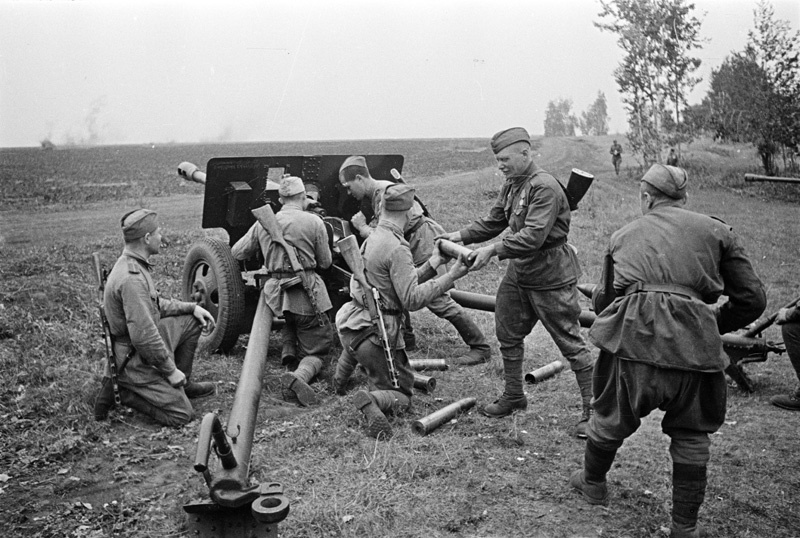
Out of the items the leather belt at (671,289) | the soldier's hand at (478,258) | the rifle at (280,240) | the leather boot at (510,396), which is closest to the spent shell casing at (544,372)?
the leather boot at (510,396)


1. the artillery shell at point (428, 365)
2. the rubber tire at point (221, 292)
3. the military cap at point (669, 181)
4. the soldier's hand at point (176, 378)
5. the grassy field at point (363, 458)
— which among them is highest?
the military cap at point (669, 181)

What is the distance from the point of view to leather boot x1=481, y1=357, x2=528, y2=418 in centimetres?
526

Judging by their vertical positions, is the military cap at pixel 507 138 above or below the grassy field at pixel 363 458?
above

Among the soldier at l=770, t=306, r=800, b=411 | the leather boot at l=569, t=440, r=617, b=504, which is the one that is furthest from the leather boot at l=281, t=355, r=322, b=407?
the soldier at l=770, t=306, r=800, b=411

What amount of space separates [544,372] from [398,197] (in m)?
2.33

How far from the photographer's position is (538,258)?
492 centimetres

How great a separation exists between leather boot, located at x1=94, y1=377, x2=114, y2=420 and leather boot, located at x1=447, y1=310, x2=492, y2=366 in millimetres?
3134

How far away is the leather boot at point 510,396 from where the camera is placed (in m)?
5.26

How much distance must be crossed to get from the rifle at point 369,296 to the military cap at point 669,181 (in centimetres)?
210

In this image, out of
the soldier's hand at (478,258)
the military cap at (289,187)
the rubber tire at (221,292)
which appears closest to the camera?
the soldier's hand at (478,258)

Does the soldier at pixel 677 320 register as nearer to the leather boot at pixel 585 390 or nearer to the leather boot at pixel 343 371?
the leather boot at pixel 585 390

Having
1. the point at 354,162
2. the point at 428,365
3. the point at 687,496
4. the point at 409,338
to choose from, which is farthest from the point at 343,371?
the point at 687,496

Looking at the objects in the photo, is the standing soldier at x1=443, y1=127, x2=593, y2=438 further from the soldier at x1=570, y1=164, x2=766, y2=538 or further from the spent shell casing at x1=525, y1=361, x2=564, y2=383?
the soldier at x1=570, y1=164, x2=766, y2=538

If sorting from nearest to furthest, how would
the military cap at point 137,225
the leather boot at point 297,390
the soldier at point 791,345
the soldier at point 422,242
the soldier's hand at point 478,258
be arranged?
the soldier's hand at point 478,258 → the military cap at point 137,225 → the soldier at point 791,345 → the leather boot at point 297,390 → the soldier at point 422,242
